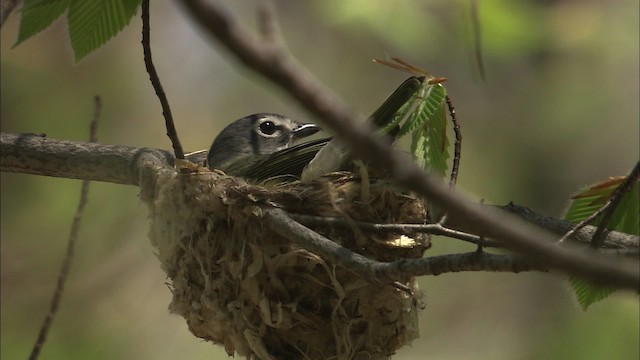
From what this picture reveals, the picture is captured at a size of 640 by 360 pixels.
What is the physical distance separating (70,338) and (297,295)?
4.11m

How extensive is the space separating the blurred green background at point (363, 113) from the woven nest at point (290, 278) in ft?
7.33

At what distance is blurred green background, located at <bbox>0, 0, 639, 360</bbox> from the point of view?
7.13 meters

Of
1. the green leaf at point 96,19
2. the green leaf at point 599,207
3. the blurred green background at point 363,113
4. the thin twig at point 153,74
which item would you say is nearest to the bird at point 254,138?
the blurred green background at point 363,113

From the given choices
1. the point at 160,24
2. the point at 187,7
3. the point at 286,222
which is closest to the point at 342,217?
the point at 286,222

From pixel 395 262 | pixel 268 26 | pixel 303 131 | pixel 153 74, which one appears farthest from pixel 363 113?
pixel 268 26

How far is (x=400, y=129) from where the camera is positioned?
2967mm

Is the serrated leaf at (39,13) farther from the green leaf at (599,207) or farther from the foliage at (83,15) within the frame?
the green leaf at (599,207)

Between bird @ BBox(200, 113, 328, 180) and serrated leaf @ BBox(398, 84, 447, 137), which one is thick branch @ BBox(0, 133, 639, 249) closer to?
bird @ BBox(200, 113, 328, 180)

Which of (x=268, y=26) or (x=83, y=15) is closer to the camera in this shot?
(x=268, y=26)

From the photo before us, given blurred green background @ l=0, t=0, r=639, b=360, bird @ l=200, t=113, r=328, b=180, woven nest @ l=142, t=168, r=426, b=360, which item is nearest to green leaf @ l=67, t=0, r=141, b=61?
woven nest @ l=142, t=168, r=426, b=360

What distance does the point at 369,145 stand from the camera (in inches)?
45.2

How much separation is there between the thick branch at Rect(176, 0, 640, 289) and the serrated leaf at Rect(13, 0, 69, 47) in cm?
186

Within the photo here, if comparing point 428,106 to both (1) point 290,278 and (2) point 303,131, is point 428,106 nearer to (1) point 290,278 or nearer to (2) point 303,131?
(1) point 290,278

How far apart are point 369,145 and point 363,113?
787cm
